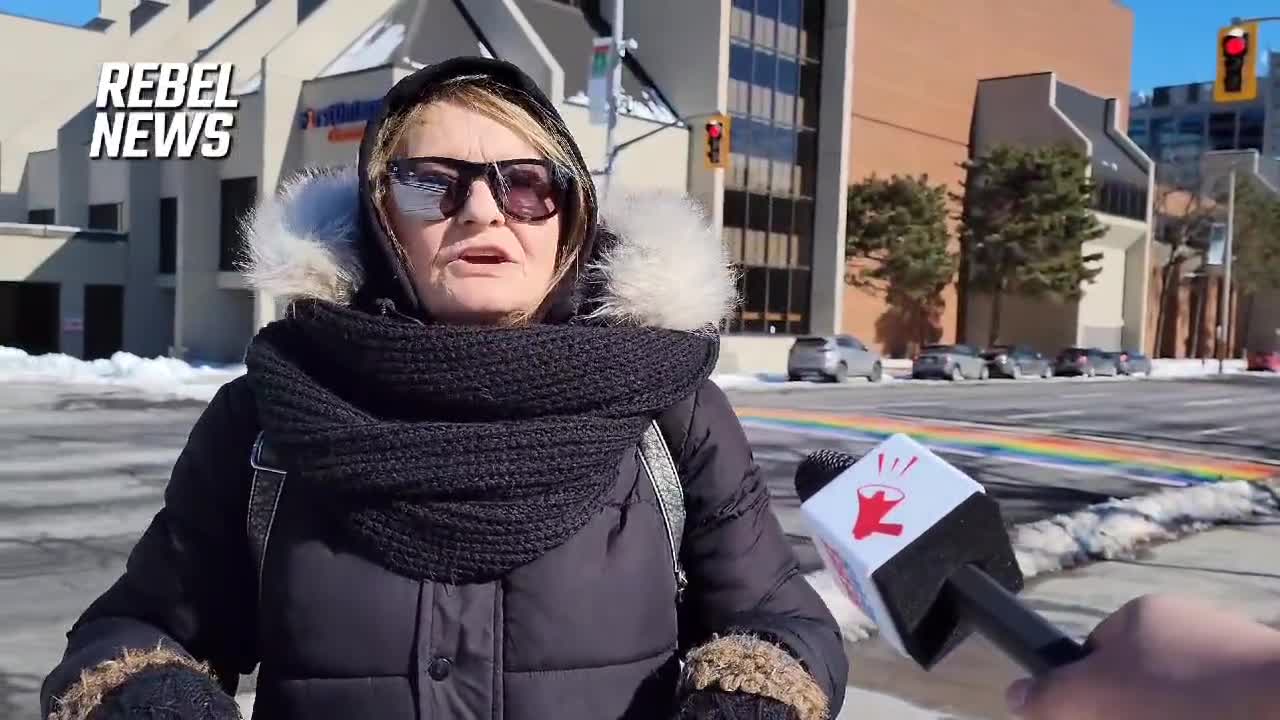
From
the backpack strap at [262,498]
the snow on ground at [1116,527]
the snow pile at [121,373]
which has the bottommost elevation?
the snow pile at [121,373]

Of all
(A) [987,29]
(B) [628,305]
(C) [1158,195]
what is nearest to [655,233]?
(B) [628,305]

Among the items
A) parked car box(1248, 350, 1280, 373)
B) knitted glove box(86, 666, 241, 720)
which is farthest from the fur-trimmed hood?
parked car box(1248, 350, 1280, 373)

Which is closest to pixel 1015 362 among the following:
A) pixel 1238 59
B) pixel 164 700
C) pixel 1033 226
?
pixel 1033 226

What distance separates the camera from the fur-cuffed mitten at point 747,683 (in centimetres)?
152

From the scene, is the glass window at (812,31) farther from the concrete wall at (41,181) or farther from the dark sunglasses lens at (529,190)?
the dark sunglasses lens at (529,190)

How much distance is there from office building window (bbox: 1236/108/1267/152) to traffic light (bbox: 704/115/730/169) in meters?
104

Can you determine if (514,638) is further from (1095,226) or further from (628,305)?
(1095,226)

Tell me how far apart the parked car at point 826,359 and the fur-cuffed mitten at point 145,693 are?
2681cm

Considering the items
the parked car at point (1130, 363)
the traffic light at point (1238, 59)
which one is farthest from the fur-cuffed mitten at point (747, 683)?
the parked car at point (1130, 363)

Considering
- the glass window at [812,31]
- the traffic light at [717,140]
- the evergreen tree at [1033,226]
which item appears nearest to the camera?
the traffic light at [717,140]

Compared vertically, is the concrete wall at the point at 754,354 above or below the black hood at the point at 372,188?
below

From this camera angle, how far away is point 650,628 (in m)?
1.64

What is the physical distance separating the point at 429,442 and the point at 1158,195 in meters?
57.9

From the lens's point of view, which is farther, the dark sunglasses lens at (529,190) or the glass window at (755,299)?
the glass window at (755,299)
